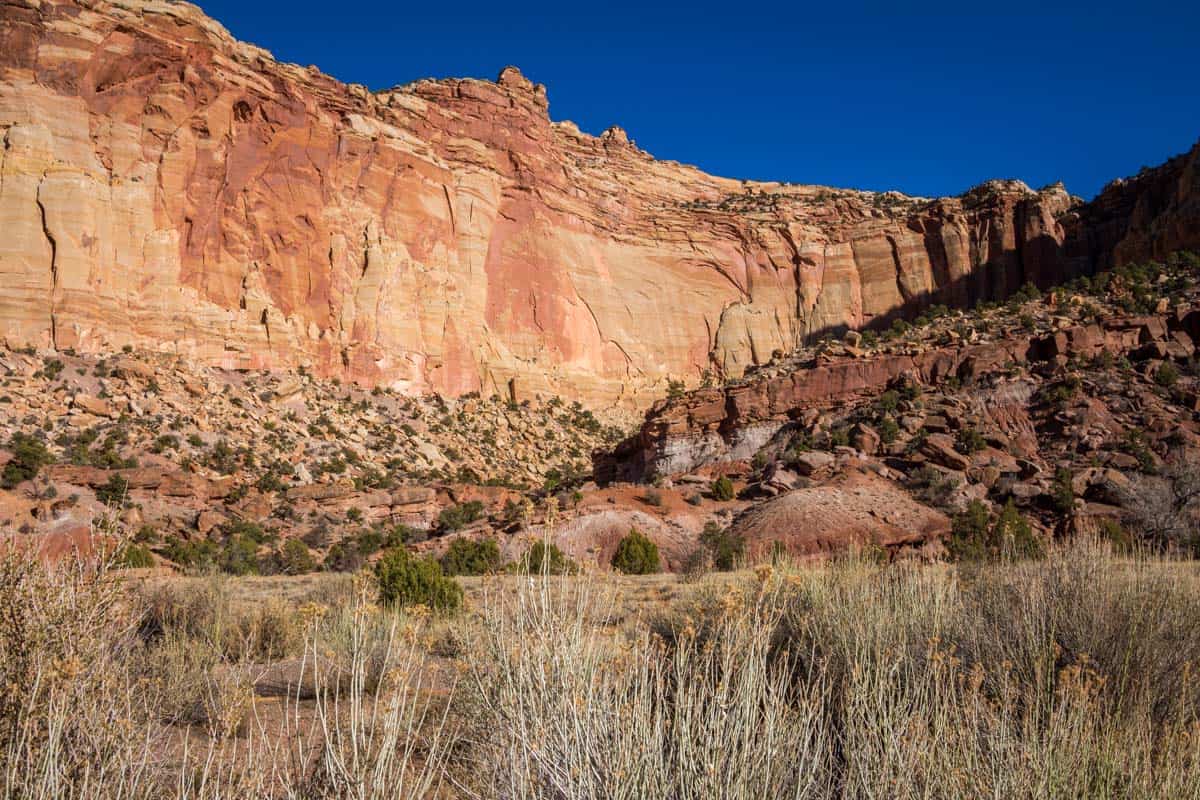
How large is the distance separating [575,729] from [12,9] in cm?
4155

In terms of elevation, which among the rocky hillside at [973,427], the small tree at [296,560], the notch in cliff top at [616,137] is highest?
the notch in cliff top at [616,137]

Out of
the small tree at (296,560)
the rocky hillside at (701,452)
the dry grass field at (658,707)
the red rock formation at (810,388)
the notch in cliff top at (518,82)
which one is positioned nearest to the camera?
the dry grass field at (658,707)

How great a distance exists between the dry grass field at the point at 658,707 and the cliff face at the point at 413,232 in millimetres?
31608

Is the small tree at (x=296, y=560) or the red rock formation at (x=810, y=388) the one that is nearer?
the small tree at (x=296, y=560)

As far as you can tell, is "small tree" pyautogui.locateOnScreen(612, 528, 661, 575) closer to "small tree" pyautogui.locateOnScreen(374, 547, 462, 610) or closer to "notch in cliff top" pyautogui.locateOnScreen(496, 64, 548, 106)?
"small tree" pyautogui.locateOnScreen(374, 547, 462, 610)

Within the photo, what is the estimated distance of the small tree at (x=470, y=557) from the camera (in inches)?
694

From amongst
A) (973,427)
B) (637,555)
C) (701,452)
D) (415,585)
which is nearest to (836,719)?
(415,585)

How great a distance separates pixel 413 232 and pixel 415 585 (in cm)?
3309

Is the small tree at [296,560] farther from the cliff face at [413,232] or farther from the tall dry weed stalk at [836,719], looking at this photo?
the tall dry weed stalk at [836,719]

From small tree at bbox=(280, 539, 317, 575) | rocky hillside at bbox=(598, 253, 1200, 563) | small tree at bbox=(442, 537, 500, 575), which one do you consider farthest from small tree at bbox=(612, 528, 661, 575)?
small tree at bbox=(280, 539, 317, 575)

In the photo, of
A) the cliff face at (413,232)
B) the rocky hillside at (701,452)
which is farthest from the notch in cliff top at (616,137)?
the rocky hillside at (701,452)

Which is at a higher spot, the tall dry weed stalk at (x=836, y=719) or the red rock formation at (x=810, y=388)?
the red rock formation at (x=810, y=388)

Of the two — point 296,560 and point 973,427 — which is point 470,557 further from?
point 973,427

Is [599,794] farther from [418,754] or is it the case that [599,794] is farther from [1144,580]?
[1144,580]
